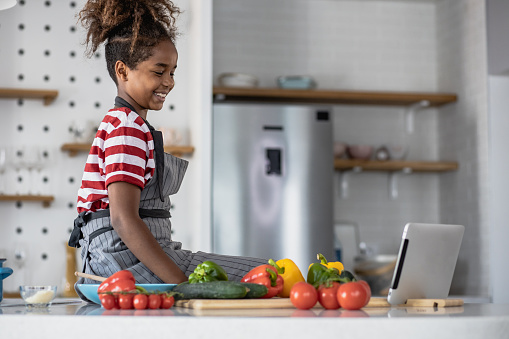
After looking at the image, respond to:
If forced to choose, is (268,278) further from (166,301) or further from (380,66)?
(380,66)

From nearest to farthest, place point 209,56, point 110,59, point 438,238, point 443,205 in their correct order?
1. point 438,238
2. point 110,59
3. point 209,56
4. point 443,205

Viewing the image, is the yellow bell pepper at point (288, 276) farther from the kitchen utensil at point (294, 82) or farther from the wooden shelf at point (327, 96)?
the kitchen utensil at point (294, 82)

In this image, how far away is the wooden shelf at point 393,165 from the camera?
15.5 ft

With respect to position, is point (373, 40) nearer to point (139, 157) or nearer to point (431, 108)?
point (431, 108)

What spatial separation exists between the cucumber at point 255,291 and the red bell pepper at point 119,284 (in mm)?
245

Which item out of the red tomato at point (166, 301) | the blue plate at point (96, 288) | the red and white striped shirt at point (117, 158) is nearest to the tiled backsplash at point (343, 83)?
the red and white striped shirt at point (117, 158)

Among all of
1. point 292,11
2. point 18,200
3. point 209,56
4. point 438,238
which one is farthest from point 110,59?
point 292,11

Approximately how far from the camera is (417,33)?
530cm

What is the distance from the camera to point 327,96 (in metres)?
4.69

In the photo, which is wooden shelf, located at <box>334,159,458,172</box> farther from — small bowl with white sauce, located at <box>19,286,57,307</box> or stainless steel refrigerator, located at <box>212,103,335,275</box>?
small bowl with white sauce, located at <box>19,286,57,307</box>

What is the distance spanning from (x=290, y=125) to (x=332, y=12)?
1.26 meters

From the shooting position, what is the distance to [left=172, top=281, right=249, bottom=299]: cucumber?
1.47 meters

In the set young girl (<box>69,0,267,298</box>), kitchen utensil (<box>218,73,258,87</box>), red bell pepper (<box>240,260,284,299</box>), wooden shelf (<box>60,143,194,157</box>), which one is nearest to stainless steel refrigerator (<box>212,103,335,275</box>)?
wooden shelf (<box>60,143,194,157</box>)

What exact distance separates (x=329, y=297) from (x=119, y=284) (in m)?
0.42
